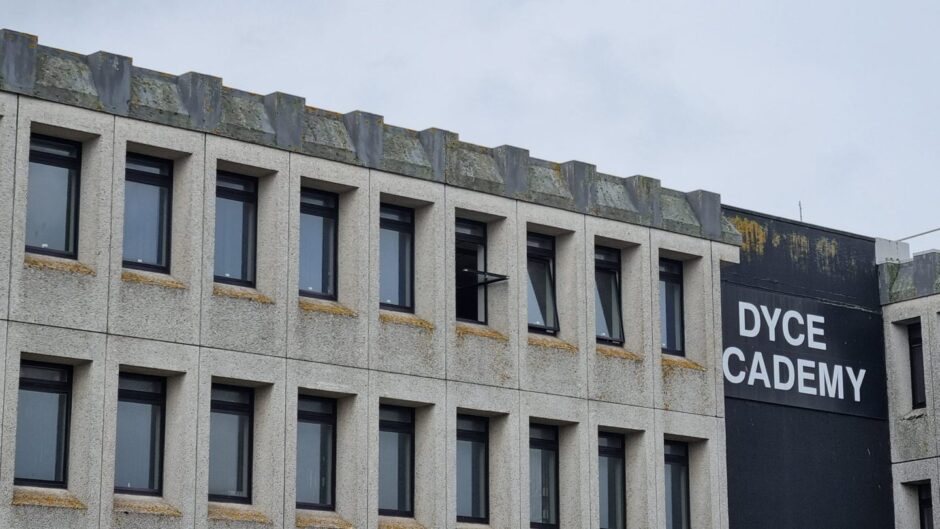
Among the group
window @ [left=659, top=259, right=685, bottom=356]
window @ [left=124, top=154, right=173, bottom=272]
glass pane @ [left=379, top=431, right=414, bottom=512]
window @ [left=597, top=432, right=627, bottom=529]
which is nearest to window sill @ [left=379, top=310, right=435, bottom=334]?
glass pane @ [left=379, top=431, right=414, bottom=512]

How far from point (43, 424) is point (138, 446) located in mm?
1825

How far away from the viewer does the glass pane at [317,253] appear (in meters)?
35.4

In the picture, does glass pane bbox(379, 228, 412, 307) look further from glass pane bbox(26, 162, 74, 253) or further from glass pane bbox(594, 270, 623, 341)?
glass pane bbox(26, 162, 74, 253)

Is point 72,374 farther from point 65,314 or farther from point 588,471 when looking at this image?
point 588,471

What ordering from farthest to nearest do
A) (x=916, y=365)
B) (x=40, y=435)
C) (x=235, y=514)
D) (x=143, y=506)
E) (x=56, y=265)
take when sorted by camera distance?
(x=916, y=365) → (x=235, y=514) → (x=143, y=506) → (x=56, y=265) → (x=40, y=435)

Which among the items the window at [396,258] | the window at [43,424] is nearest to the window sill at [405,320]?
the window at [396,258]

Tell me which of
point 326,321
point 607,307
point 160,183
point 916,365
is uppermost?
point 160,183

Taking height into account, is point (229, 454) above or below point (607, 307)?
below

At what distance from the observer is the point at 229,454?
33.6 metres

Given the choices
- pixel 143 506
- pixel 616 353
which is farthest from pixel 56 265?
pixel 616 353


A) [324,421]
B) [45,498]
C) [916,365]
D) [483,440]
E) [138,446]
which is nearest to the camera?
[45,498]

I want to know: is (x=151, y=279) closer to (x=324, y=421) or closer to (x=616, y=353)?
(x=324, y=421)

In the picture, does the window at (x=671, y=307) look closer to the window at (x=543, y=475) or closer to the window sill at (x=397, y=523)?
the window at (x=543, y=475)

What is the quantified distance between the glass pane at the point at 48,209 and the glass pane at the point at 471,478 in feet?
29.7
